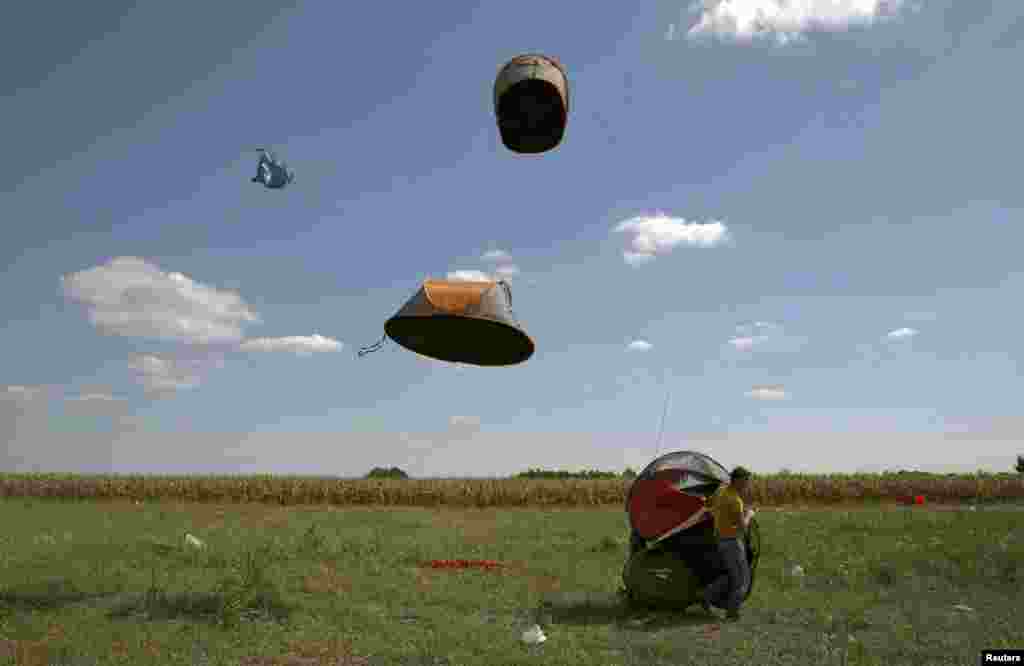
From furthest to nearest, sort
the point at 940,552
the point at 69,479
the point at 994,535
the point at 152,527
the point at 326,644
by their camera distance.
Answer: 1. the point at 69,479
2. the point at 152,527
3. the point at 994,535
4. the point at 940,552
5. the point at 326,644

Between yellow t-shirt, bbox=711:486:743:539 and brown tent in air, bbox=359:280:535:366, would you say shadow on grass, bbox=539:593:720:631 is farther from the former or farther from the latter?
brown tent in air, bbox=359:280:535:366

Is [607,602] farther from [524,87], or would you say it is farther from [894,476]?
[894,476]

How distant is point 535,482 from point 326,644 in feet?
102

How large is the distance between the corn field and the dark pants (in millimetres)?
27516

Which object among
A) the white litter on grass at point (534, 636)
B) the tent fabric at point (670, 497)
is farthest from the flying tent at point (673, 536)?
the white litter on grass at point (534, 636)

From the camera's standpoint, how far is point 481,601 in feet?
39.8

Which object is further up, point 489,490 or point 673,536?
point 673,536

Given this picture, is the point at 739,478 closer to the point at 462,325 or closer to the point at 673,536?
the point at 673,536

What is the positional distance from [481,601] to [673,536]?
3.22 metres

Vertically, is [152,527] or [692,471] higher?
[692,471]

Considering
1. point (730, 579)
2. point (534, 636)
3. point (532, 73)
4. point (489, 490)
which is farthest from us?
point (489, 490)

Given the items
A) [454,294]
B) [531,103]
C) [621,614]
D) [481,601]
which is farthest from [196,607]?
[531,103]

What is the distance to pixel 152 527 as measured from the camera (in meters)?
24.8

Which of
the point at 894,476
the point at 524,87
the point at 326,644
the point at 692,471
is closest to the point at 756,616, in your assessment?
the point at 692,471
